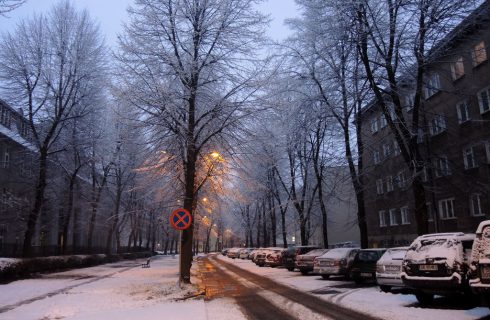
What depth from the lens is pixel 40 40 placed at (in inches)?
1062

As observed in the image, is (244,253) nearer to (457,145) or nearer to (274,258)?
(274,258)

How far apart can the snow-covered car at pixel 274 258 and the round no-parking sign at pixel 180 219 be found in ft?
62.8

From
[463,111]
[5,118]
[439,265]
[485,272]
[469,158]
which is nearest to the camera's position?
[485,272]

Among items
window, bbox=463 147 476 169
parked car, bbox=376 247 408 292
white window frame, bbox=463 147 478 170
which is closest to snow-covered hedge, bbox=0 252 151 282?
parked car, bbox=376 247 408 292

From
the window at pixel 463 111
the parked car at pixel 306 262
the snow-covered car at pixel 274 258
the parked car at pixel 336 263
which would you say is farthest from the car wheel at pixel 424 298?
the snow-covered car at pixel 274 258

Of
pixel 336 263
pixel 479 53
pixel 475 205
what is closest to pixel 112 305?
pixel 336 263

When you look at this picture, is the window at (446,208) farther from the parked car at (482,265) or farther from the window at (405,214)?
the parked car at (482,265)

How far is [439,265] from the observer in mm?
10008

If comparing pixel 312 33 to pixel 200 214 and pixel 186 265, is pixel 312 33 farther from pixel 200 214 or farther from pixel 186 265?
pixel 200 214

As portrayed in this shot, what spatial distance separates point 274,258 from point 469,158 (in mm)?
15095

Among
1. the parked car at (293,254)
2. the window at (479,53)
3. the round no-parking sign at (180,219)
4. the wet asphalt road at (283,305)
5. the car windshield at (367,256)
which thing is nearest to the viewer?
the wet asphalt road at (283,305)

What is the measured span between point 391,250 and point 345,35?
339 inches

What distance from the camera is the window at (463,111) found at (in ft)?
87.2

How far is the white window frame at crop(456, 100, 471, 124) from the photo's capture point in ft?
87.1
